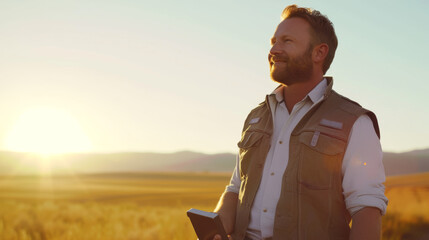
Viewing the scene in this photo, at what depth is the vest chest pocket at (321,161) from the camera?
2.56 metres

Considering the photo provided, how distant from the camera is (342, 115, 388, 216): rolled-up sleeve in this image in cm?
248

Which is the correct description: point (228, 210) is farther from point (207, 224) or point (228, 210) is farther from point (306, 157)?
point (306, 157)

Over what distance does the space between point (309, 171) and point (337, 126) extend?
1.04ft

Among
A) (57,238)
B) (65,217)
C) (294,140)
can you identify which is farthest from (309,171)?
(65,217)

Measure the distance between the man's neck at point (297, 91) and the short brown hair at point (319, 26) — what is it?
0.57ft

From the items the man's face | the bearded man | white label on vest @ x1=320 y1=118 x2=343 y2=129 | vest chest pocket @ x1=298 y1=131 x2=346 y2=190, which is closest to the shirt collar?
the bearded man

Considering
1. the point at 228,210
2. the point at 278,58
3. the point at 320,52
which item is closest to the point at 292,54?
the point at 278,58

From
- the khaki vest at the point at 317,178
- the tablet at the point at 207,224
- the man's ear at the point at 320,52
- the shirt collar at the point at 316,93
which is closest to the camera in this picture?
the khaki vest at the point at 317,178

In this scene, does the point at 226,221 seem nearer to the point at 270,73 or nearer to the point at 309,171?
the point at 309,171

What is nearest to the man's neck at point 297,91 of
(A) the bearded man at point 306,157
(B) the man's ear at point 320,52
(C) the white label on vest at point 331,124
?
(A) the bearded man at point 306,157

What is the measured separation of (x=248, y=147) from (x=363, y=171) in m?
0.83

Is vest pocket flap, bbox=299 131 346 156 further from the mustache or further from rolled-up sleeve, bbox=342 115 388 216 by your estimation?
the mustache

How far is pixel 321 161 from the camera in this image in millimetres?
2594

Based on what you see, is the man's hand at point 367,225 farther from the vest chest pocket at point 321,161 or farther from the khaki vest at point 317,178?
the vest chest pocket at point 321,161
